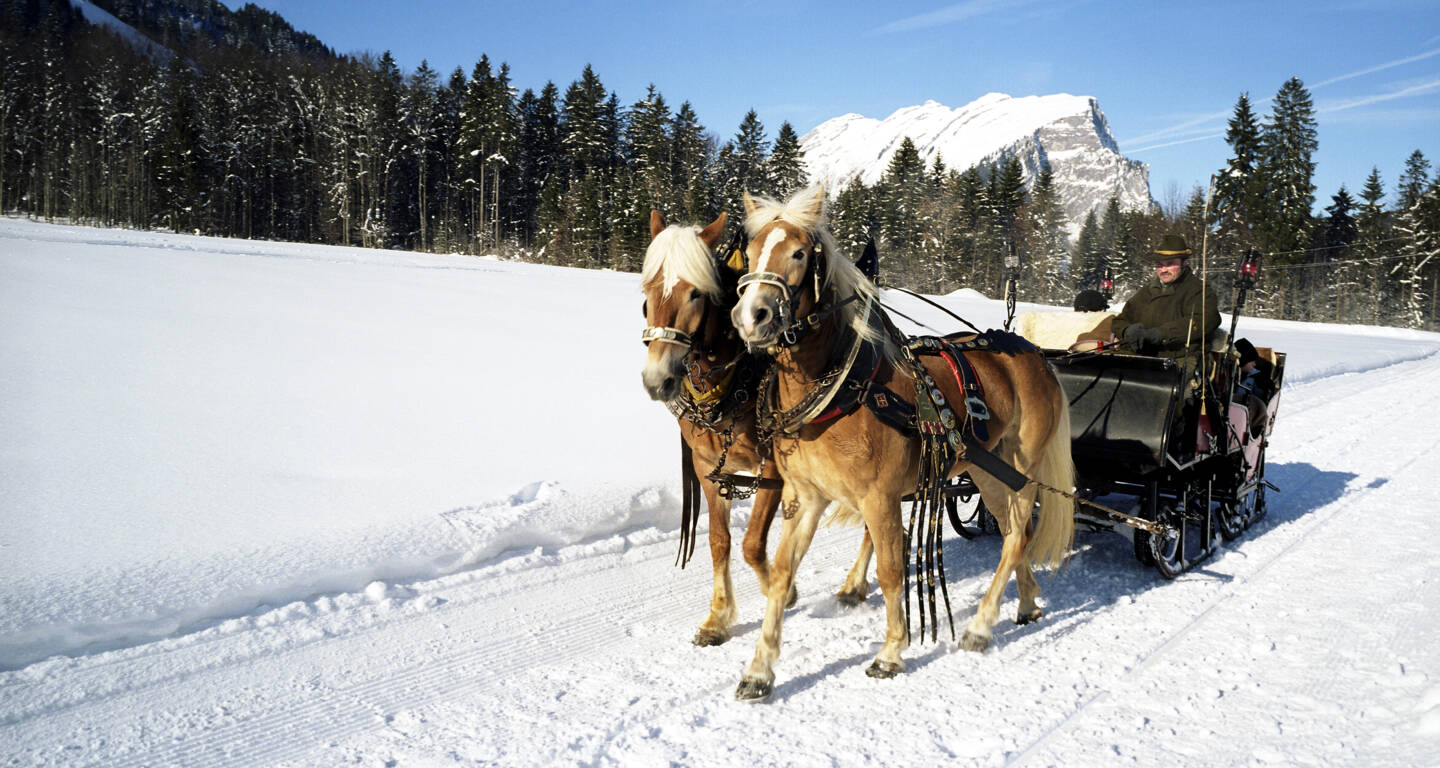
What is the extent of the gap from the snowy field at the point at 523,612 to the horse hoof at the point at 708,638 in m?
0.07

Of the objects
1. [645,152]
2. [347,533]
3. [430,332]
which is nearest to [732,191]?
[645,152]

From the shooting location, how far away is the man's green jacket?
5.26 m

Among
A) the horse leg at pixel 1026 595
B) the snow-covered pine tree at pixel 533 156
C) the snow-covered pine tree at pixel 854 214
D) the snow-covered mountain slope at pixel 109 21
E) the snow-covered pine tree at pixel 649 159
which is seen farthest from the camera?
the snow-covered mountain slope at pixel 109 21

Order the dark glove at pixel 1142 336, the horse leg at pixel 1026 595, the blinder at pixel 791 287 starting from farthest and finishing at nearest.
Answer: the dark glove at pixel 1142 336 → the horse leg at pixel 1026 595 → the blinder at pixel 791 287

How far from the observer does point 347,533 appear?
4.59 m

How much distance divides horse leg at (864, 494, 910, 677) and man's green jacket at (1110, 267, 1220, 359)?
296cm

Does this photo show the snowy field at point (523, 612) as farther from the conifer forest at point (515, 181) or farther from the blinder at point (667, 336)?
the conifer forest at point (515, 181)

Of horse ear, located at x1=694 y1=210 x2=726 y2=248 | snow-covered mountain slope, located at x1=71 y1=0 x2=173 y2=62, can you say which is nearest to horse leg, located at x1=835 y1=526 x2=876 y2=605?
horse ear, located at x1=694 y1=210 x2=726 y2=248

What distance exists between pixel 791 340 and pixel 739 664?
152 cm

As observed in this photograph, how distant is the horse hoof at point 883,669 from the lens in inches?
137

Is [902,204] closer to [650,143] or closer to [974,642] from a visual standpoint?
[650,143]

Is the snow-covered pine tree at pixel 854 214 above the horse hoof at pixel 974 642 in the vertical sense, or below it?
above

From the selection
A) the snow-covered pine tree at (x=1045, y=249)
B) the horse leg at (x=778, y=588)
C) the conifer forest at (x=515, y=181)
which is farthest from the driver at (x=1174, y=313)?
the snow-covered pine tree at (x=1045, y=249)

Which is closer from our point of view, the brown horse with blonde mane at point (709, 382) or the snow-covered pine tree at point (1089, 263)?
the brown horse with blonde mane at point (709, 382)
